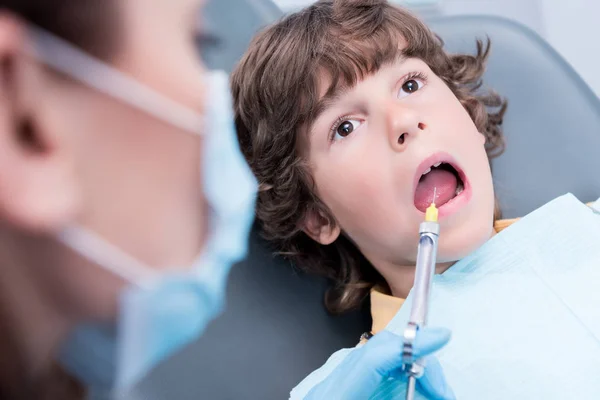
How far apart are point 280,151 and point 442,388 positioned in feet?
1.30

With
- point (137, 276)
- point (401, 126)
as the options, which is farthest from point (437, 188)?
point (137, 276)

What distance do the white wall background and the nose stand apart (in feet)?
2.16

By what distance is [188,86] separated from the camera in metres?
0.43

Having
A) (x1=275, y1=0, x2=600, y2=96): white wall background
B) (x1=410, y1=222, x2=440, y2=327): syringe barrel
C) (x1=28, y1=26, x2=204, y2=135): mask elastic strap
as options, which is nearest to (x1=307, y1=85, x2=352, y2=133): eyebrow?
(x1=410, y1=222, x2=440, y2=327): syringe barrel

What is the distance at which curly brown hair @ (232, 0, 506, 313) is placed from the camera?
876 millimetres

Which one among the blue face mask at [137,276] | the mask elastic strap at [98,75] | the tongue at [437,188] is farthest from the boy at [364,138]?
the mask elastic strap at [98,75]

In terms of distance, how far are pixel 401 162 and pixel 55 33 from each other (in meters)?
0.56

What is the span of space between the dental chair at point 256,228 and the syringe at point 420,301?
1.13ft

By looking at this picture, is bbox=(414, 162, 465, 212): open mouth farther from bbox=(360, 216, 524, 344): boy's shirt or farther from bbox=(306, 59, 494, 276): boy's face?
bbox=(360, 216, 524, 344): boy's shirt

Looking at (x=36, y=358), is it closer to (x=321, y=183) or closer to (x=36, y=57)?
(x=36, y=57)

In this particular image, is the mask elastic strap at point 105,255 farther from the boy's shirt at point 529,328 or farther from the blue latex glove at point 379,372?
the boy's shirt at point 529,328

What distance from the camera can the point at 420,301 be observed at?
640 mm

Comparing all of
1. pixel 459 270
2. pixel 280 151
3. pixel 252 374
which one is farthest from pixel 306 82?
pixel 252 374

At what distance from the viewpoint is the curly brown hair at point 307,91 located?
88 centimetres
